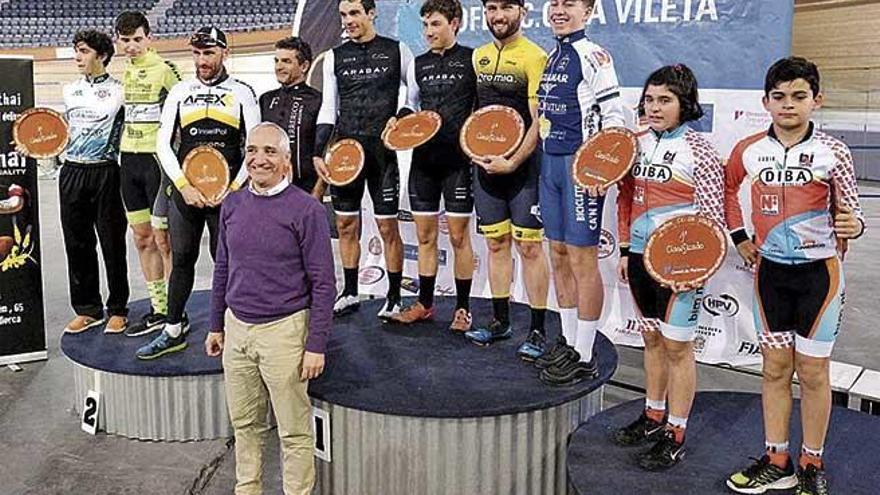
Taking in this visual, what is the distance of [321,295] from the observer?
247 centimetres

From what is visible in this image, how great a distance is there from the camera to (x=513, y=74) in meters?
3.11

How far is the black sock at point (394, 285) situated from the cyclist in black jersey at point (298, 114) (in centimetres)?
51

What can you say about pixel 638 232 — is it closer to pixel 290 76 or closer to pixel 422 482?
pixel 422 482

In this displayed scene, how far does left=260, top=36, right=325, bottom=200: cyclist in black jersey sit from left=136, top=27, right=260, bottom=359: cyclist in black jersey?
234 millimetres

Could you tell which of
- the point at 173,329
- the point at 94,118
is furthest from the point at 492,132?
the point at 94,118

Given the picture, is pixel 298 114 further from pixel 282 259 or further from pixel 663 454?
pixel 663 454

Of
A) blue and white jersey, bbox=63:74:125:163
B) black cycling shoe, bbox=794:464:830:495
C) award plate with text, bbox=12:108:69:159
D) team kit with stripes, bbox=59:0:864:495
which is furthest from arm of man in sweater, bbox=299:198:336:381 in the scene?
award plate with text, bbox=12:108:69:159

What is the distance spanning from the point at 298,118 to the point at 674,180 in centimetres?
178

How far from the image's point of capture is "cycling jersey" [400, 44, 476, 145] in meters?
3.30

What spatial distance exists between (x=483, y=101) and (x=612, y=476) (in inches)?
59.0

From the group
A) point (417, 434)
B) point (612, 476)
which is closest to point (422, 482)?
point (417, 434)

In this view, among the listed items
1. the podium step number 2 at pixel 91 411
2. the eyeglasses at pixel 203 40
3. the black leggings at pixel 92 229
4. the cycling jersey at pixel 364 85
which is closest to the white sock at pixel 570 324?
the cycling jersey at pixel 364 85

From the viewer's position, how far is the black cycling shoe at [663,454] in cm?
249

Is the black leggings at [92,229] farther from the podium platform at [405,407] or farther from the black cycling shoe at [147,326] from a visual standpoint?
the podium platform at [405,407]
